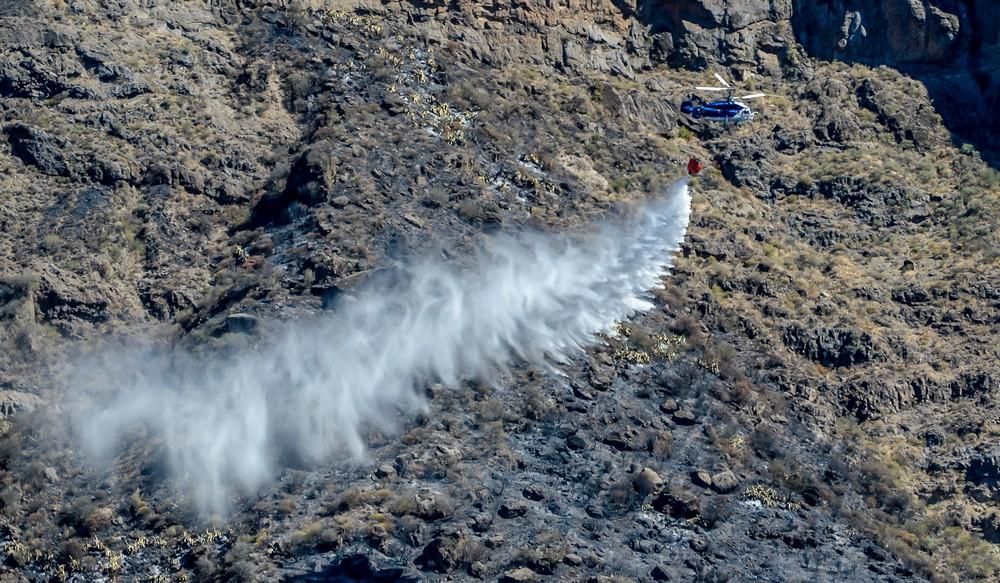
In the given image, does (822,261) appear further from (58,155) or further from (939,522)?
(58,155)

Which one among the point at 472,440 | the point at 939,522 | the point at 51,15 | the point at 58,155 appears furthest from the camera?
the point at 51,15

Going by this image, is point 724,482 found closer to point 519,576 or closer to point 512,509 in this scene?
point 512,509

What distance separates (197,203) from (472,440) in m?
16.4

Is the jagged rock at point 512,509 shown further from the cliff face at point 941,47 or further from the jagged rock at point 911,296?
the cliff face at point 941,47

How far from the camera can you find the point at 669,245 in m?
74.0

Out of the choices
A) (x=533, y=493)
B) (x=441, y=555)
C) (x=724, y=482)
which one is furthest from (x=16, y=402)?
(x=724, y=482)

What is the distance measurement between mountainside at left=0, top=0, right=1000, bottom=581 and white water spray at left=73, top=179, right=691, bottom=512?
71 cm

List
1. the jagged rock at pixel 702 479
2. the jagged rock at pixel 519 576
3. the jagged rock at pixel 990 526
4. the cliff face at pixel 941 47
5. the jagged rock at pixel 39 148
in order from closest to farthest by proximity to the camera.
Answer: the jagged rock at pixel 519 576 < the jagged rock at pixel 702 479 < the jagged rock at pixel 990 526 < the jagged rock at pixel 39 148 < the cliff face at pixel 941 47

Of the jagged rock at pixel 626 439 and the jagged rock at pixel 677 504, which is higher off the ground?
the jagged rock at pixel 626 439

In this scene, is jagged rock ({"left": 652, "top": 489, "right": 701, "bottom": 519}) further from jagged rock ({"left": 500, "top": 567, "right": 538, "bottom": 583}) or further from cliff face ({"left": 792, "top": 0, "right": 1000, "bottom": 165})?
cliff face ({"left": 792, "top": 0, "right": 1000, "bottom": 165})

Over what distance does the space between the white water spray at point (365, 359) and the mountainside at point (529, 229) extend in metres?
0.71

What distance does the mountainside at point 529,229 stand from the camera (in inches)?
2203

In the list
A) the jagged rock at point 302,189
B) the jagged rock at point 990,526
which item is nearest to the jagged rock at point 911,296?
the jagged rock at point 990,526

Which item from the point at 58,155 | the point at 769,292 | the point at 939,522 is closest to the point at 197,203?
the point at 58,155
